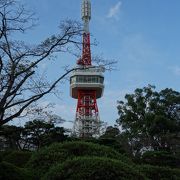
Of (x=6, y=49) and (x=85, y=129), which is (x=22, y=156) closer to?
(x=6, y=49)

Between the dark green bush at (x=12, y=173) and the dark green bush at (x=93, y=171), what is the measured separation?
0.78 meters

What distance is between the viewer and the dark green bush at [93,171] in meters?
6.96

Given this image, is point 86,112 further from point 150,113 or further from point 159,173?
point 159,173

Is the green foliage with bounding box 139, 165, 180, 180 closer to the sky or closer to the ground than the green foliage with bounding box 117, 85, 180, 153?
closer to the ground

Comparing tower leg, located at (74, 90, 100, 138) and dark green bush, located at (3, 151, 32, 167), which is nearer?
dark green bush, located at (3, 151, 32, 167)

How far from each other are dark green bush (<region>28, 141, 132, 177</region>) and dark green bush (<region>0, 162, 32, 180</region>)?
0.34 m

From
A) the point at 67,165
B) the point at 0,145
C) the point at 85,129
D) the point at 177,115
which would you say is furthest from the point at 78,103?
the point at 67,165

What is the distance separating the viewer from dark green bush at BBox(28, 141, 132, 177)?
8.64 metres

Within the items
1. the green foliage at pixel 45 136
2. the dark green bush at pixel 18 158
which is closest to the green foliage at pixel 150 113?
the green foliage at pixel 45 136

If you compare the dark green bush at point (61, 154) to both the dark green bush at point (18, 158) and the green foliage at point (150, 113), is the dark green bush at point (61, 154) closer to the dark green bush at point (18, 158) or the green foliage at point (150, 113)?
the dark green bush at point (18, 158)

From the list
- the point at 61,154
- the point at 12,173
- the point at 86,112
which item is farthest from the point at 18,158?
the point at 86,112

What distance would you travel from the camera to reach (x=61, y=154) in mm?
8844

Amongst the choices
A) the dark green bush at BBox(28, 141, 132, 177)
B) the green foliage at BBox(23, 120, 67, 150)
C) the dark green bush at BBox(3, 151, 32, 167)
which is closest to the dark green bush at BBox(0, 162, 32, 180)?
the dark green bush at BBox(28, 141, 132, 177)

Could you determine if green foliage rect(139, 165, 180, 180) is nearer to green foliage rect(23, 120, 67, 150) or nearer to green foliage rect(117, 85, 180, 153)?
green foliage rect(23, 120, 67, 150)
